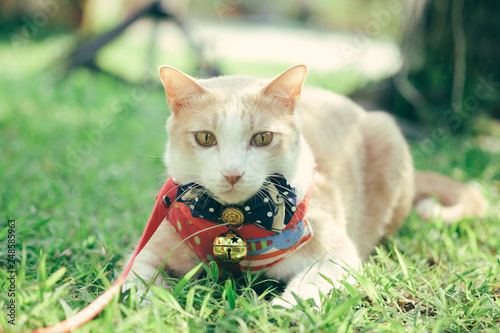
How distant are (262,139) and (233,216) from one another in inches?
12.7

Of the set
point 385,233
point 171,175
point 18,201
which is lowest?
point 385,233

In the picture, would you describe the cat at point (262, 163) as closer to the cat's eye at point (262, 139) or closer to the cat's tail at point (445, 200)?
the cat's eye at point (262, 139)

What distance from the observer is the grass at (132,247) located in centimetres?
145

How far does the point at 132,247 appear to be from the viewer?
2166mm

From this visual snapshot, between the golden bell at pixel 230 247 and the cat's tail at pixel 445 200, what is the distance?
4.78 feet

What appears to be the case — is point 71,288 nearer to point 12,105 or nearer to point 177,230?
point 177,230

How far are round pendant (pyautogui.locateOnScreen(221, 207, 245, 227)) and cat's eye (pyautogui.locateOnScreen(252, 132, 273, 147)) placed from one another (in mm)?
270

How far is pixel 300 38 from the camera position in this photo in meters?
13.2

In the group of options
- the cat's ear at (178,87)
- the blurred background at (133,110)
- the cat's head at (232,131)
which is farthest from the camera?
the blurred background at (133,110)

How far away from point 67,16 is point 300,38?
22.7ft

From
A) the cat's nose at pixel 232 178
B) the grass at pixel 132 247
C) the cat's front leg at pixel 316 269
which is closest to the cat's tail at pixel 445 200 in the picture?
the grass at pixel 132 247

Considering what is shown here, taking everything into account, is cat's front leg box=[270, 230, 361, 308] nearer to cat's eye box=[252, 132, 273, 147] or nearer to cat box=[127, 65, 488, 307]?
cat box=[127, 65, 488, 307]

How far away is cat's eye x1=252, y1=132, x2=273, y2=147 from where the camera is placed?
5.49ft

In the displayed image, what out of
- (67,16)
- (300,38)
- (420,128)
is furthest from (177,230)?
(300,38)
